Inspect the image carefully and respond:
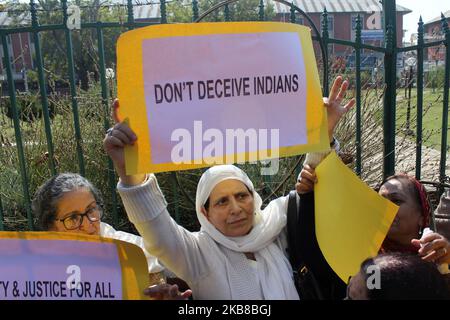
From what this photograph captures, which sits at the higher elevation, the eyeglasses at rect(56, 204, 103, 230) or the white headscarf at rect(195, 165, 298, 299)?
the eyeglasses at rect(56, 204, 103, 230)

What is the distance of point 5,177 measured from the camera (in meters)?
3.91

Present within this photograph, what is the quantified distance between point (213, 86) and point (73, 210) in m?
0.83

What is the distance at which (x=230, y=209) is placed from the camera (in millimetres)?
2051

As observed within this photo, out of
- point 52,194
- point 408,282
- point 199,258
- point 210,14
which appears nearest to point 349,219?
point 408,282

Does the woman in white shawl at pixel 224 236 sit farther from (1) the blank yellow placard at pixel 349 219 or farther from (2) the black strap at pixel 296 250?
(1) the blank yellow placard at pixel 349 219

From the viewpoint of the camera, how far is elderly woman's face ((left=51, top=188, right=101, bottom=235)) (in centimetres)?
202

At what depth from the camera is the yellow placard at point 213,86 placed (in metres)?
1.69

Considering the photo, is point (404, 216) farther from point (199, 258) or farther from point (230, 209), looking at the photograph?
point (199, 258)

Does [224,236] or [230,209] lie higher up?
[230,209]

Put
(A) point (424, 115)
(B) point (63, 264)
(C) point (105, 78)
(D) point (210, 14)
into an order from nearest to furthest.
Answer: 1. (B) point (63, 264)
2. (C) point (105, 78)
3. (D) point (210, 14)
4. (A) point (424, 115)

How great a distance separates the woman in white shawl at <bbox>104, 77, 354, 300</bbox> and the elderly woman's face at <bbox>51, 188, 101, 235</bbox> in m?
0.27

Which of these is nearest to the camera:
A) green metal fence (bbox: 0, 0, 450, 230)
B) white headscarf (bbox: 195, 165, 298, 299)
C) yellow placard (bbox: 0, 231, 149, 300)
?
yellow placard (bbox: 0, 231, 149, 300)
